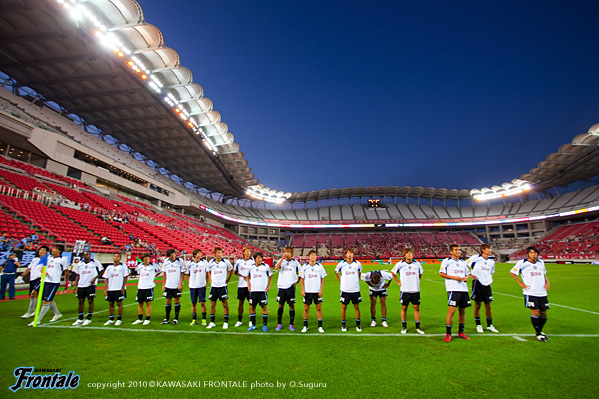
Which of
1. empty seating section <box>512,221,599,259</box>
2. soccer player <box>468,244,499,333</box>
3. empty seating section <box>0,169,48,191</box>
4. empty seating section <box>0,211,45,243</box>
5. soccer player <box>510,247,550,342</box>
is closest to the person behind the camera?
soccer player <box>510,247,550,342</box>

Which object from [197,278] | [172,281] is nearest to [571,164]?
[197,278]

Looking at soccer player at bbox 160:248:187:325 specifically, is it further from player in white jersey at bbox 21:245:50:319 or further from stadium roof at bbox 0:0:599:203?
stadium roof at bbox 0:0:599:203

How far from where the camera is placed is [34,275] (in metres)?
8.09

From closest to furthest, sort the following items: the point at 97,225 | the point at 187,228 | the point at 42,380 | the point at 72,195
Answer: the point at 42,380
the point at 97,225
the point at 72,195
the point at 187,228

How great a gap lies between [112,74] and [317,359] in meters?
27.4

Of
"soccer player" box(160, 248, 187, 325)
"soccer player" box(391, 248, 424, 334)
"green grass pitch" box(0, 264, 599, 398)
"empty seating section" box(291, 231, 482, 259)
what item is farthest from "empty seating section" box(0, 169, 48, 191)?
"empty seating section" box(291, 231, 482, 259)

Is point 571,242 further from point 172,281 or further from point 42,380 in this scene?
point 42,380

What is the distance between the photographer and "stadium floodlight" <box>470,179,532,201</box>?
5406cm

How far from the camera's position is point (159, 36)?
784 inches

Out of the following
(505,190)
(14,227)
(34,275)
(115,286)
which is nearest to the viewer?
(115,286)

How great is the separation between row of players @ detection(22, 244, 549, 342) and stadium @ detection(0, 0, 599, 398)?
1.95ft

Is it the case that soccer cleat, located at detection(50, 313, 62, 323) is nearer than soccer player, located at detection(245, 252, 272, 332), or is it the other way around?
soccer player, located at detection(245, 252, 272, 332)

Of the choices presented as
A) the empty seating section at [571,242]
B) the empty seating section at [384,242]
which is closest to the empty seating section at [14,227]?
the empty seating section at [384,242]

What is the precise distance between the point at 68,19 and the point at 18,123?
972 cm
